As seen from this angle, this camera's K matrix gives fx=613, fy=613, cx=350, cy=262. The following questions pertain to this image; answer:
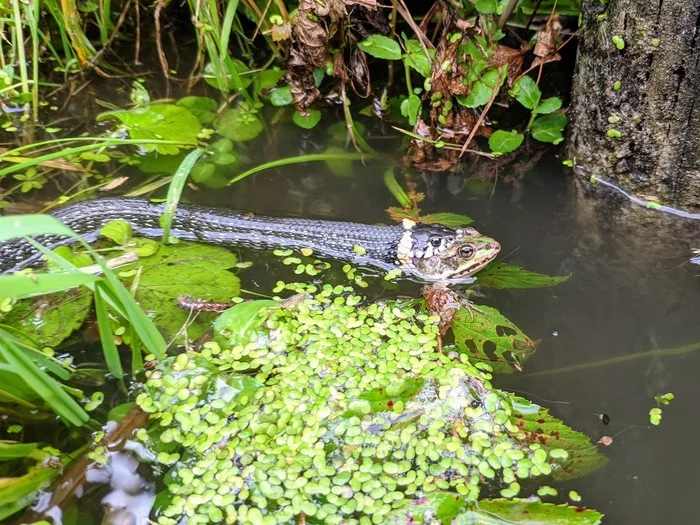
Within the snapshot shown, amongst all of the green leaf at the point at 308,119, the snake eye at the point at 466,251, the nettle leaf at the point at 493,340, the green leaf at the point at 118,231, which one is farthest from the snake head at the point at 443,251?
the green leaf at the point at 118,231

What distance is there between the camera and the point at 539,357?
8.93ft

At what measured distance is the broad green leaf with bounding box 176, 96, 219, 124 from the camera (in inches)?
165

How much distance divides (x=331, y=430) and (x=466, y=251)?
52.8 inches

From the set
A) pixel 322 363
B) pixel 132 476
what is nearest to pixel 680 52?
pixel 322 363

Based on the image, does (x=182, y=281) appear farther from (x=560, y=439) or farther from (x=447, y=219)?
(x=560, y=439)

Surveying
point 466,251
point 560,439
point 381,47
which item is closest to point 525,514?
point 560,439

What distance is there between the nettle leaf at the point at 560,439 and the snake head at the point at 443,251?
1.01 meters

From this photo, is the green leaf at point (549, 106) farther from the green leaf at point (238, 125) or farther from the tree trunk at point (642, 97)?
the green leaf at point (238, 125)

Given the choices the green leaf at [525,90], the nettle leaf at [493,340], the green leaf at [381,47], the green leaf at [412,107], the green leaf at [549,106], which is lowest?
the nettle leaf at [493,340]

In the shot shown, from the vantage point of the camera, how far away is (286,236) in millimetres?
3441

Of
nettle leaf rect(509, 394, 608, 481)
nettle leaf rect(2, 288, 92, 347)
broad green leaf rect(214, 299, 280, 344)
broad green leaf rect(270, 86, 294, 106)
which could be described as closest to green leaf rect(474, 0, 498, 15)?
broad green leaf rect(270, 86, 294, 106)

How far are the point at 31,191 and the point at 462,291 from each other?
2644 mm

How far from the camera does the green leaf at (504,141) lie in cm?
370

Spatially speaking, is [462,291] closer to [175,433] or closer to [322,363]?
[322,363]
